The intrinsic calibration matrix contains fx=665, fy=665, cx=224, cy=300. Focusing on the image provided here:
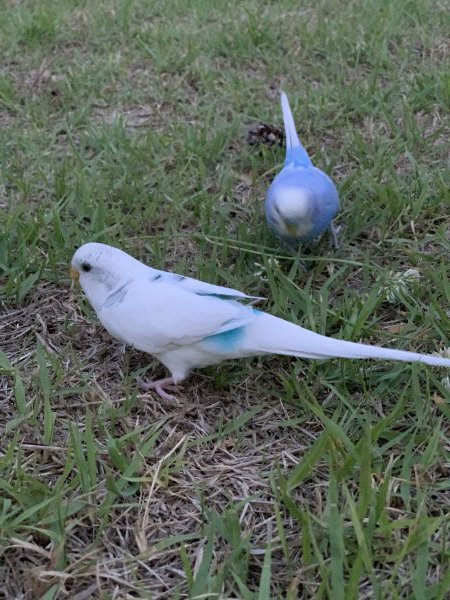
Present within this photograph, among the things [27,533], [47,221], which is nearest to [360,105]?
[47,221]

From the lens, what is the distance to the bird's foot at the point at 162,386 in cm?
191

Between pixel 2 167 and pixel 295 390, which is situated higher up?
pixel 2 167

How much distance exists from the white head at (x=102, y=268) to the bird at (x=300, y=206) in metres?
0.55

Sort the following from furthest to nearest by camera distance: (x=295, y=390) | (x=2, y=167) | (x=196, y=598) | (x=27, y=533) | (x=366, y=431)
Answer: (x=2, y=167), (x=295, y=390), (x=366, y=431), (x=27, y=533), (x=196, y=598)

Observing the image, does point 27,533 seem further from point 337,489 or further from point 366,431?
point 366,431

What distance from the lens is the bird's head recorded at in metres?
2.20

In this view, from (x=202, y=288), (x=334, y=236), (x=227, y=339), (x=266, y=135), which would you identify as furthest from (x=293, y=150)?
(x=227, y=339)

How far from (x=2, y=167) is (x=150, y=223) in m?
0.85

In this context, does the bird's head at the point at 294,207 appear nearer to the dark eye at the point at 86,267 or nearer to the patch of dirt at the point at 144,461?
the patch of dirt at the point at 144,461

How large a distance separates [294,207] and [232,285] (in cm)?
34

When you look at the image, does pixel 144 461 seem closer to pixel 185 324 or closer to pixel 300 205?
pixel 185 324

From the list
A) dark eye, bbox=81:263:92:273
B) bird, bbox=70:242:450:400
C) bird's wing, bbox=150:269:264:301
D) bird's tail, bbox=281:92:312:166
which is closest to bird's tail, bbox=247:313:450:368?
bird, bbox=70:242:450:400

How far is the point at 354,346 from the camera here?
1.70 metres

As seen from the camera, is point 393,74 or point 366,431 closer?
point 366,431
